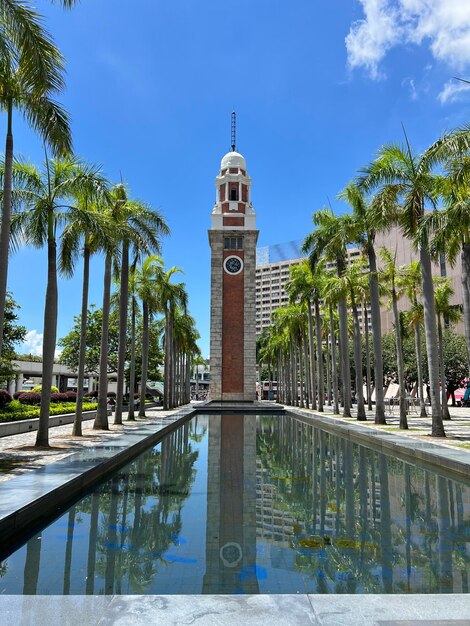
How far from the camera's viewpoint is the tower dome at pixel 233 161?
5012 cm

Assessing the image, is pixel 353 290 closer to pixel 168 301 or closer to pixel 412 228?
pixel 412 228

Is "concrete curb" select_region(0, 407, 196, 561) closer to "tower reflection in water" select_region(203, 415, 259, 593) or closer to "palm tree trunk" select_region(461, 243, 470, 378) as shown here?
"tower reflection in water" select_region(203, 415, 259, 593)

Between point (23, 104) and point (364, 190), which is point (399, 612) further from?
point (364, 190)

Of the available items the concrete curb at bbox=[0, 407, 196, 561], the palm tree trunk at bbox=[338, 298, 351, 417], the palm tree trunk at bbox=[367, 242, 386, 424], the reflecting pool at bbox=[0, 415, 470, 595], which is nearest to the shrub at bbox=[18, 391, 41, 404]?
the palm tree trunk at bbox=[338, 298, 351, 417]

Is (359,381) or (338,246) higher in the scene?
(338,246)

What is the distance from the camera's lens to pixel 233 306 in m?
46.3

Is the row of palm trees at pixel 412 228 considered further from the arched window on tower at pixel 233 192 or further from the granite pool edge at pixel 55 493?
the arched window on tower at pixel 233 192

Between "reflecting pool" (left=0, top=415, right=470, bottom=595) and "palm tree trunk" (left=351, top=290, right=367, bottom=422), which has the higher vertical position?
"palm tree trunk" (left=351, top=290, right=367, bottom=422)

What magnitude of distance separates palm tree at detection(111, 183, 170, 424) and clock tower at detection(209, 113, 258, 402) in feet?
77.7

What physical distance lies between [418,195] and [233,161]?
3512 cm

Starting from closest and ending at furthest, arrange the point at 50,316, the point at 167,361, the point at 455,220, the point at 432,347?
the point at 50,316 < the point at 455,220 < the point at 432,347 < the point at 167,361

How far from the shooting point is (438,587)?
4.66 m

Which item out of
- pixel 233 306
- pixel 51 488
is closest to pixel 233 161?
pixel 233 306

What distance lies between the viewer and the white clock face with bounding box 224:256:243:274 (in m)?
46.6
